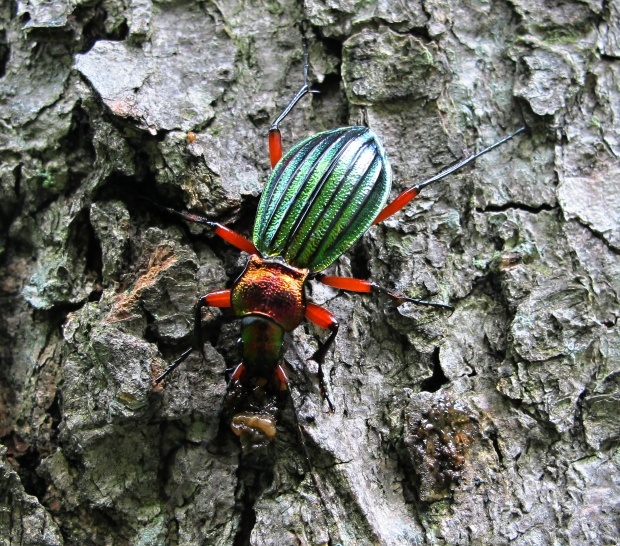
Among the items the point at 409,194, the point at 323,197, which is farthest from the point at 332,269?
the point at 409,194

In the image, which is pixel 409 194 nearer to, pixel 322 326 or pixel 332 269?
pixel 332 269

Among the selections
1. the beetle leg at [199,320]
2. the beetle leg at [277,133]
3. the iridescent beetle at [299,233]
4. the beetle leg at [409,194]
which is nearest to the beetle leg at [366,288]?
the iridescent beetle at [299,233]

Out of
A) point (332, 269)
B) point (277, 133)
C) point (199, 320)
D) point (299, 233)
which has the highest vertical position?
point (277, 133)

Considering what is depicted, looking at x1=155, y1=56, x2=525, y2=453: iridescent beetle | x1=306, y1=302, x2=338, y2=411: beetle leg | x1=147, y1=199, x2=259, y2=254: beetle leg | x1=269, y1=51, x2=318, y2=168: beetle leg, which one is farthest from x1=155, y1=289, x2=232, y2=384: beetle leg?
x1=269, y1=51, x2=318, y2=168: beetle leg

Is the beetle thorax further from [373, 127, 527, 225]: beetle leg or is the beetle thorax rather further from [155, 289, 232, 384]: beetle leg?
[373, 127, 527, 225]: beetle leg

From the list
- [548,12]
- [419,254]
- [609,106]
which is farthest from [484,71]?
[419,254]

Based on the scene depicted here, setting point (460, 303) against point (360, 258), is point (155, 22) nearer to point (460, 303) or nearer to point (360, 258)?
point (360, 258)

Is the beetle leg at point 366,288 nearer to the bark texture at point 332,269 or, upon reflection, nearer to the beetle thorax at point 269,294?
the bark texture at point 332,269
